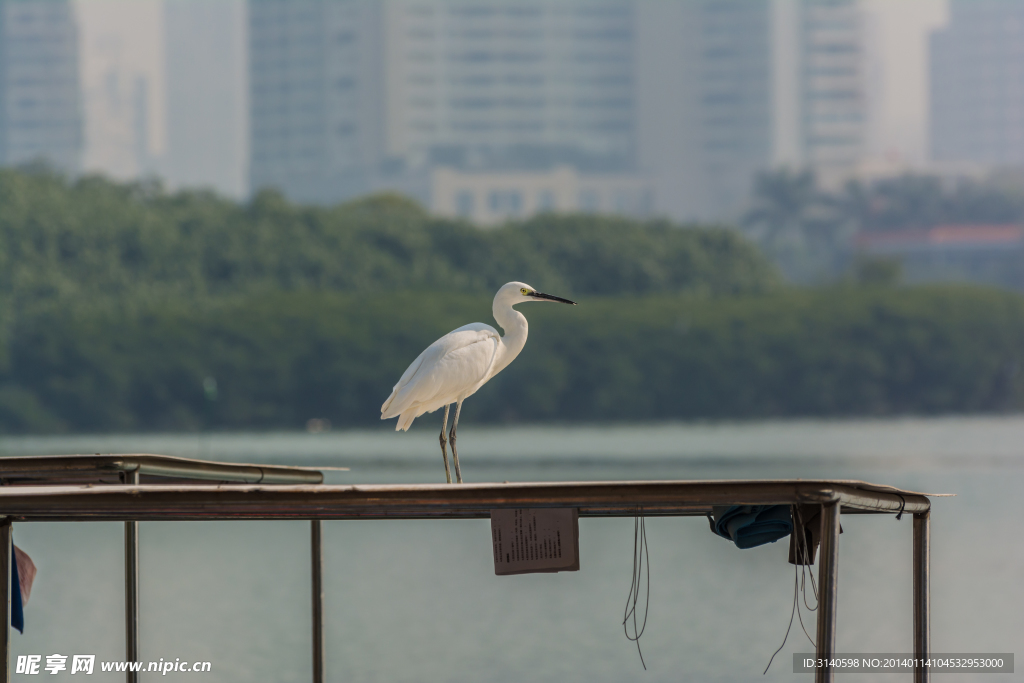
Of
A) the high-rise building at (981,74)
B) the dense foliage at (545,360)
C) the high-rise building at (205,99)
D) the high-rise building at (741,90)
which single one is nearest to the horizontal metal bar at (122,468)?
the dense foliage at (545,360)

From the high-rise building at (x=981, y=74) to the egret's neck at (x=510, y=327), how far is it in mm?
105260

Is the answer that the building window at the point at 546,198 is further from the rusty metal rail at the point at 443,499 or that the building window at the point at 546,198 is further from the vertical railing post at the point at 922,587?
the rusty metal rail at the point at 443,499

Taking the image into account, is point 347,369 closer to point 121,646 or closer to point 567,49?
point 121,646

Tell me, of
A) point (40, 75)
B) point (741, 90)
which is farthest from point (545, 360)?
point (40, 75)

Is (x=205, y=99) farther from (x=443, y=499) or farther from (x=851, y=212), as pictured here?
(x=443, y=499)

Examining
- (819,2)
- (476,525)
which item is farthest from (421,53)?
(476,525)

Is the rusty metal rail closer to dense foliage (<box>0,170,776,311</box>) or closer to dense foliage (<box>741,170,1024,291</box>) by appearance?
dense foliage (<box>0,170,776,311</box>)

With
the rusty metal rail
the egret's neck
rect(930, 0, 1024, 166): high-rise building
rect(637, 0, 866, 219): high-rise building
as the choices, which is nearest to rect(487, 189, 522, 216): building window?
rect(637, 0, 866, 219): high-rise building

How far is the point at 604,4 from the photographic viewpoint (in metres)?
99.1

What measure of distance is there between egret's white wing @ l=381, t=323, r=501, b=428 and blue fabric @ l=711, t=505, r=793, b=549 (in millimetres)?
1625

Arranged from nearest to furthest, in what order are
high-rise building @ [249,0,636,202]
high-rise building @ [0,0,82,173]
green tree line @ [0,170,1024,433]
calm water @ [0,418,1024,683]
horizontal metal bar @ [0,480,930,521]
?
horizontal metal bar @ [0,480,930,521]
calm water @ [0,418,1024,683]
green tree line @ [0,170,1024,433]
high-rise building @ [0,0,82,173]
high-rise building @ [249,0,636,202]

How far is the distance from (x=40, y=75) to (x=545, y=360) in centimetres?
7225

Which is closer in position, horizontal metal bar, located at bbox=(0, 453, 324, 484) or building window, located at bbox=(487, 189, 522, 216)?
horizontal metal bar, located at bbox=(0, 453, 324, 484)

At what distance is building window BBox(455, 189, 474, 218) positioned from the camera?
3351 inches
